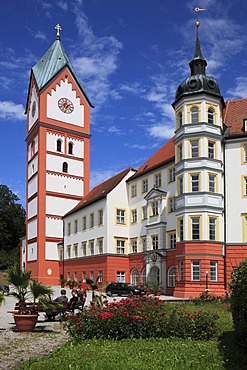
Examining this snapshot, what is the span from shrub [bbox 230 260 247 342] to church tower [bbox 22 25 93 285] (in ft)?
160

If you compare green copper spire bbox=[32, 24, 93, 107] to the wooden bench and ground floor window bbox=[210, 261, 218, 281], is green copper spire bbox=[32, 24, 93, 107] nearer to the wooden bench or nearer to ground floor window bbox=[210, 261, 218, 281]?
ground floor window bbox=[210, 261, 218, 281]

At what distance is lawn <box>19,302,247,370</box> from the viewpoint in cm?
907

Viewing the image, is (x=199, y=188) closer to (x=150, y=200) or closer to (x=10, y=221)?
(x=150, y=200)

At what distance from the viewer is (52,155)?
59.9 meters

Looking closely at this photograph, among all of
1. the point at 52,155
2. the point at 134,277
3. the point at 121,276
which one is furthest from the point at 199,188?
the point at 52,155

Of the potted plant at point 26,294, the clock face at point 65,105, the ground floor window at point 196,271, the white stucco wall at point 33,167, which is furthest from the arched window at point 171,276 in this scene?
the clock face at point 65,105

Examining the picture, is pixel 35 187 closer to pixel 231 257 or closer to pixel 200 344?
pixel 231 257

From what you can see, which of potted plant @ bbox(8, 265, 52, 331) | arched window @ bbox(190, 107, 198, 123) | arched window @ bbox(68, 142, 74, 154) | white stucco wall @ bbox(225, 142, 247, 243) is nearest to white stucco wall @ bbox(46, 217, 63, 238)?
arched window @ bbox(68, 142, 74, 154)

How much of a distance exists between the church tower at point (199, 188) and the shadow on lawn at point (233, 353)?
74.7 feet

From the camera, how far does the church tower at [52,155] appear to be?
191ft

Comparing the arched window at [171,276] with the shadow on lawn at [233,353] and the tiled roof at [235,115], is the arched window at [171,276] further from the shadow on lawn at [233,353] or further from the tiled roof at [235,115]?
the shadow on lawn at [233,353]

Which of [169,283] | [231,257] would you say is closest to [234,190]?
[231,257]

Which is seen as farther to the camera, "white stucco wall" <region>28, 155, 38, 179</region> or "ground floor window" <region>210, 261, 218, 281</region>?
"white stucco wall" <region>28, 155, 38, 179</region>

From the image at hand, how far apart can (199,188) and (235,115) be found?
7.49 meters
